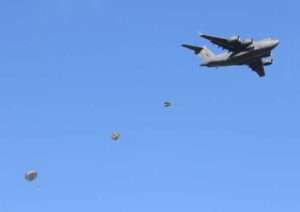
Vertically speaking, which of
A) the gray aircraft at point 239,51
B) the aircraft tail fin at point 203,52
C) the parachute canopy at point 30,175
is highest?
the aircraft tail fin at point 203,52

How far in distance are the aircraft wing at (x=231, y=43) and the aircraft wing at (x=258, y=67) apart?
1046 centimetres

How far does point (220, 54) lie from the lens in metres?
121

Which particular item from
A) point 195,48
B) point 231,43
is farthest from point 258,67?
point 231,43

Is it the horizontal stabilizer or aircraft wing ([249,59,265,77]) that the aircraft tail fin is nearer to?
the horizontal stabilizer

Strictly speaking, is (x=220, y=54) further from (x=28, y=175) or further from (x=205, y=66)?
(x=28, y=175)

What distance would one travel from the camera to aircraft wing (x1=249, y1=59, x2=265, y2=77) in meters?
126

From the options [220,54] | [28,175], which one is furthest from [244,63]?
[28,175]

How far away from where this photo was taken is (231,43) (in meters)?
116

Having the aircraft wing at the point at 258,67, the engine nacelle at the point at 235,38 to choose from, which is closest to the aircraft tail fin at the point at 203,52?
the engine nacelle at the point at 235,38

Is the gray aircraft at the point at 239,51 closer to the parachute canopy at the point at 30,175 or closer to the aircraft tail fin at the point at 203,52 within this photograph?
the aircraft tail fin at the point at 203,52

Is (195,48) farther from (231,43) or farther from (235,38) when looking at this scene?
(235,38)

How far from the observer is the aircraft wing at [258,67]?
126281 millimetres

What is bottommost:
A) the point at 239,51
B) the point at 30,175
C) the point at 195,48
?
the point at 30,175

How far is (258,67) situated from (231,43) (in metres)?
14.1
